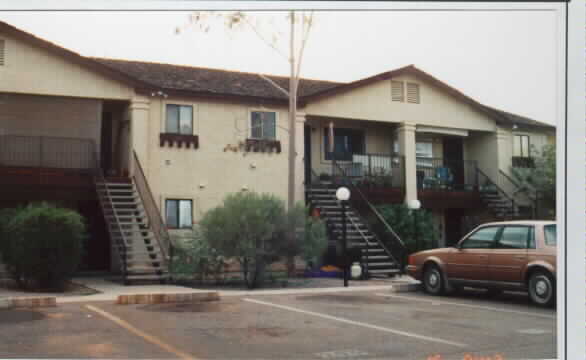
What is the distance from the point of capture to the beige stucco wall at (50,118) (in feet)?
39.2

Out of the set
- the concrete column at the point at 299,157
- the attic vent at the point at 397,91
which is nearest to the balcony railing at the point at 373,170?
the concrete column at the point at 299,157

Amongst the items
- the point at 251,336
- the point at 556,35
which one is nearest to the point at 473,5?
the point at 556,35

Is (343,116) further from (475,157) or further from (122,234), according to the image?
(122,234)

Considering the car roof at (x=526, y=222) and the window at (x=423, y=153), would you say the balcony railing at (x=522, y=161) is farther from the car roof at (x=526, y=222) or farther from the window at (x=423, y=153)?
the window at (x=423, y=153)

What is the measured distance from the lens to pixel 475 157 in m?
11.8

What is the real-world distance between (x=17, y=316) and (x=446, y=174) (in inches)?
309

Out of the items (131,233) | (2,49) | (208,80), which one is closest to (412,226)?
(208,80)

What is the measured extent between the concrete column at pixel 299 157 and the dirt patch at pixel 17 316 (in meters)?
5.69

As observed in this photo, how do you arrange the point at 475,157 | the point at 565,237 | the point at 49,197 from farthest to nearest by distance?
the point at 49,197 < the point at 475,157 < the point at 565,237

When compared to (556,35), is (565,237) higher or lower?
lower

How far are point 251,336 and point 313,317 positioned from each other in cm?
154

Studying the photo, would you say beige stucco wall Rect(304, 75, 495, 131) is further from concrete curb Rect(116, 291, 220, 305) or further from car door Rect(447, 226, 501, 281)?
concrete curb Rect(116, 291, 220, 305)

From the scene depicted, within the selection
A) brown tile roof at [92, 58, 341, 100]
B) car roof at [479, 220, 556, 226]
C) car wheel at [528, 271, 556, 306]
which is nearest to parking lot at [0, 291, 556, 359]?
car wheel at [528, 271, 556, 306]

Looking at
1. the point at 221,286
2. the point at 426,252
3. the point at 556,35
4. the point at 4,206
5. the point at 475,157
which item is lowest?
the point at 221,286
